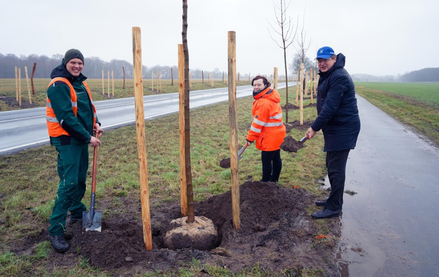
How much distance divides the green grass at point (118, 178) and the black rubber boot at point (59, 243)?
9 cm

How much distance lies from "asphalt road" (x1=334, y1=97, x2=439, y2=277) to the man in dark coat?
0.56 m

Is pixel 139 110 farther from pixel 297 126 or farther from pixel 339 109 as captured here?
pixel 297 126

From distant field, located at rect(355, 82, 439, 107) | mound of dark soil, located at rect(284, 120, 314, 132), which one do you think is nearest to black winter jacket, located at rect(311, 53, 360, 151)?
mound of dark soil, located at rect(284, 120, 314, 132)

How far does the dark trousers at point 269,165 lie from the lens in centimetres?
489

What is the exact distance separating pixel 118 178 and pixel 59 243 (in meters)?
2.38

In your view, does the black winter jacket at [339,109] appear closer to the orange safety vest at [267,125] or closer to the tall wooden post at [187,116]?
the orange safety vest at [267,125]

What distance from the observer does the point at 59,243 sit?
10.6 feet

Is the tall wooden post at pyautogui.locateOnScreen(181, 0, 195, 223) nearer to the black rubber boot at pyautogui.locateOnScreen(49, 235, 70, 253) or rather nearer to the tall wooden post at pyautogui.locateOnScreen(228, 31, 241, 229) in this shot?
the tall wooden post at pyautogui.locateOnScreen(228, 31, 241, 229)

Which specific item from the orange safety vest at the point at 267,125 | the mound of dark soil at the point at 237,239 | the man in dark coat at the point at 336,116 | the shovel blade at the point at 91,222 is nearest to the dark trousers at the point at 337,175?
the man in dark coat at the point at 336,116

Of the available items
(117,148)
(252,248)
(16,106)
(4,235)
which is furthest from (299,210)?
(16,106)

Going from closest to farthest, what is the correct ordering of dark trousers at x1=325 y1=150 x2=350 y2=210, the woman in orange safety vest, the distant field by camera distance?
1. dark trousers at x1=325 y1=150 x2=350 y2=210
2. the woman in orange safety vest
3. the distant field

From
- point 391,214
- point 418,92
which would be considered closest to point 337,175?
point 391,214

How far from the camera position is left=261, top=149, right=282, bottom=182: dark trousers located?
4.89m

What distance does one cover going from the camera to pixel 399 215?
427 cm
